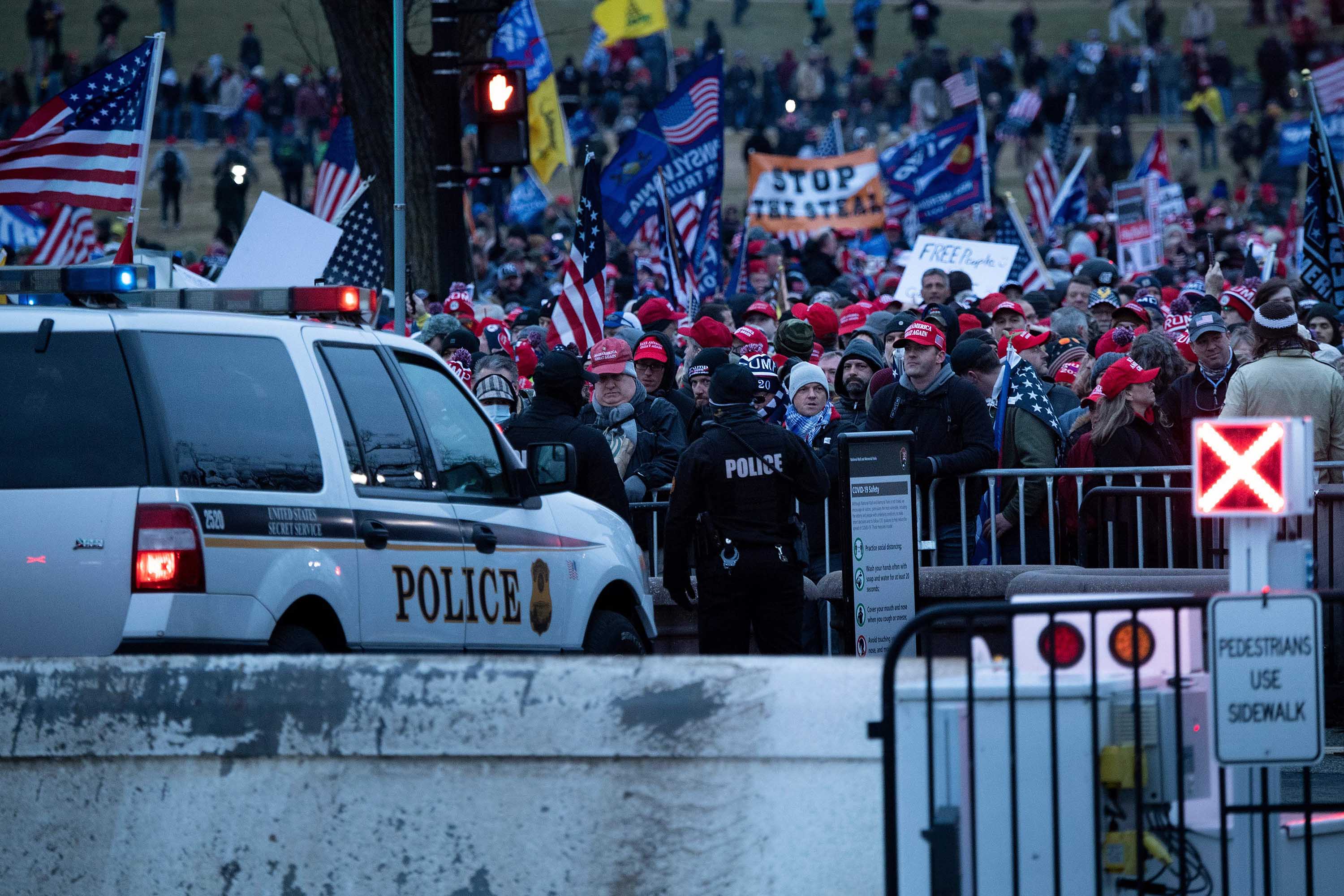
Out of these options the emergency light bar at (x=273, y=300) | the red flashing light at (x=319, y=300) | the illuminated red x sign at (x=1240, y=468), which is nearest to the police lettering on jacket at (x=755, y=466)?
the emergency light bar at (x=273, y=300)

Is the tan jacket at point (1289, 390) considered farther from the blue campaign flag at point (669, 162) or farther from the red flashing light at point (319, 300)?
the blue campaign flag at point (669, 162)

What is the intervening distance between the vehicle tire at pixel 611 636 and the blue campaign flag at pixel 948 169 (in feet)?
48.0

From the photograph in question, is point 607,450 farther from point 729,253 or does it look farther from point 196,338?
point 729,253

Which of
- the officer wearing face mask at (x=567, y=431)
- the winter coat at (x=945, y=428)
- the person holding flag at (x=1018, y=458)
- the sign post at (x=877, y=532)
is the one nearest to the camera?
the officer wearing face mask at (x=567, y=431)

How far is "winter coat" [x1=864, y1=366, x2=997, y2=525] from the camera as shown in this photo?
393 inches

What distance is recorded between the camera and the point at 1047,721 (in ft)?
14.8

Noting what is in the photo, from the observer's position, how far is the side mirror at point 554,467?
7711 millimetres

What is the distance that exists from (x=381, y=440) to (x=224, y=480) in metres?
0.92

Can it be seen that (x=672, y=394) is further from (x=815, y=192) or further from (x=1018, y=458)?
(x=815, y=192)

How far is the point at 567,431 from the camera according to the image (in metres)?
9.03

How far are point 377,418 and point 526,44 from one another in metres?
17.1

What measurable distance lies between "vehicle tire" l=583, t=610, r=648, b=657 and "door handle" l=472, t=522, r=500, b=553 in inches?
32.6

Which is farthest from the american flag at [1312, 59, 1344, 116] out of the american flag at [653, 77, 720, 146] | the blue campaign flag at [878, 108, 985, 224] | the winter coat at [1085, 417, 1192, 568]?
the winter coat at [1085, 417, 1192, 568]

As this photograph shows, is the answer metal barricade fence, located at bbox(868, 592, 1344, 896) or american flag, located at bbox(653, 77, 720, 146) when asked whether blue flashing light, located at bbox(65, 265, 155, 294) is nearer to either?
metal barricade fence, located at bbox(868, 592, 1344, 896)
